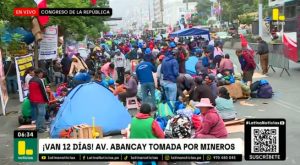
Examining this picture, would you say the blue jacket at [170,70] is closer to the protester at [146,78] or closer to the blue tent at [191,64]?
the protester at [146,78]

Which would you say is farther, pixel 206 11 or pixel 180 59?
pixel 206 11

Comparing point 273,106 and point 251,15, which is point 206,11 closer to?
point 251,15

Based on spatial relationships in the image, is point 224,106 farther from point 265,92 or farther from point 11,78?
point 11,78

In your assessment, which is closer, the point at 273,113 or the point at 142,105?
the point at 142,105

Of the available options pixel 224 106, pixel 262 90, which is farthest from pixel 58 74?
pixel 224 106

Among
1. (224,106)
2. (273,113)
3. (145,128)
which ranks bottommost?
(273,113)

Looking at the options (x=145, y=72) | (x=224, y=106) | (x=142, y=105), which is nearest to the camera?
(x=142, y=105)

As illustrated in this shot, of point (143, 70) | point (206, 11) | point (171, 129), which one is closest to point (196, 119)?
point (171, 129)

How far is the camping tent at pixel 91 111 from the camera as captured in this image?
10.9 meters

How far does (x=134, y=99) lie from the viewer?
14.9m

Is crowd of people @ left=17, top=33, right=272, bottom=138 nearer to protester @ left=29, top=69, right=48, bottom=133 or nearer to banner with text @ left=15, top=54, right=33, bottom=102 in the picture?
protester @ left=29, top=69, right=48, bottom=133

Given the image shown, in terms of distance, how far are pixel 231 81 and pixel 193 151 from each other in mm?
11488

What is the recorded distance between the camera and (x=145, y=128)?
684 cm
